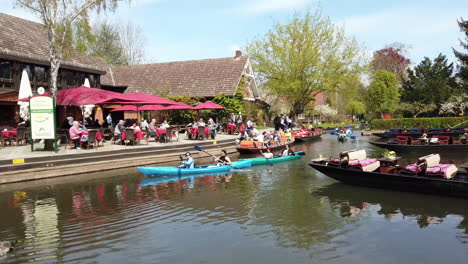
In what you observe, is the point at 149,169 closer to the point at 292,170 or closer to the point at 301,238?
the point at 292,170

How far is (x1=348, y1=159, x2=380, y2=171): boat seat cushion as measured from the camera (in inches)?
490

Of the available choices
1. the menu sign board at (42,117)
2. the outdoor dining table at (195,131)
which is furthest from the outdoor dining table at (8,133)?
the outdoor dining table at (195,131)

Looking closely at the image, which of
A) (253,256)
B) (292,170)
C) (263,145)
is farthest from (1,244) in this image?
(263,145)

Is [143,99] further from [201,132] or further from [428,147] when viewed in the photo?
[428,147]

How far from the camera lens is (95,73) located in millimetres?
30297

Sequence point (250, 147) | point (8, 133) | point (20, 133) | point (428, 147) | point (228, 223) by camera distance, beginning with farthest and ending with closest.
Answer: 1. point (250, 147)
2. point (428, 147)
3. point (8, 133)
4. point (20, 133)
5. point (228, 223)

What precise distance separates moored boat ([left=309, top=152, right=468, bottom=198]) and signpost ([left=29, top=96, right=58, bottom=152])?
11718 mm

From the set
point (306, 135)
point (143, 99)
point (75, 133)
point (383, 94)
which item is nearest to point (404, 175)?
point (143, 99)

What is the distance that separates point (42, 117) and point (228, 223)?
11.6 m

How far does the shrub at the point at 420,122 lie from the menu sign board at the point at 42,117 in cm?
3175

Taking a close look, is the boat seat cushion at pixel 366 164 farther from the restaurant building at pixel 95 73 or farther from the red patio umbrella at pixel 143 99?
the restaurant building at pixel 95 73

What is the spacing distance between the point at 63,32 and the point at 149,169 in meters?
8.39

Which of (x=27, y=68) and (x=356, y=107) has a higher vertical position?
(x=27, y=68)

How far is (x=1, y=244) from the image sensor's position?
7.31 meters
